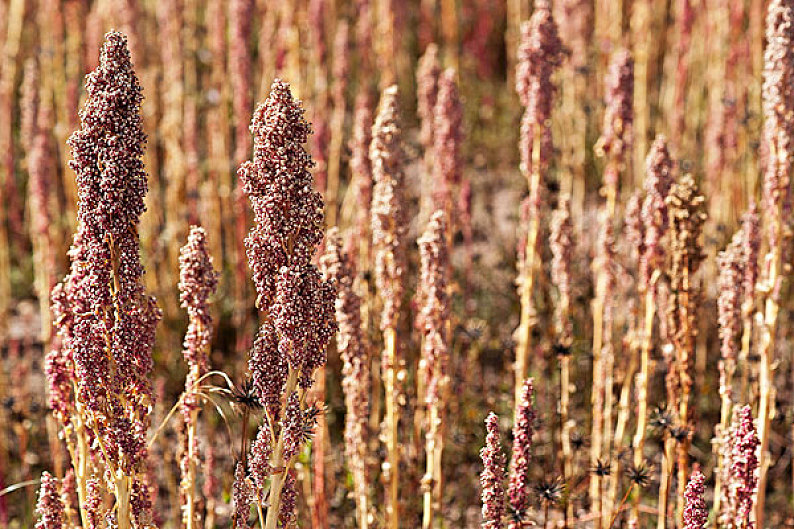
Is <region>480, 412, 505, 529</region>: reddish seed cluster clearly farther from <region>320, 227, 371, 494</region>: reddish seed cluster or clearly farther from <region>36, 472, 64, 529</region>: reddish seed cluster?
<region>36, 472, 64, 529</region>: reddish seed cluster

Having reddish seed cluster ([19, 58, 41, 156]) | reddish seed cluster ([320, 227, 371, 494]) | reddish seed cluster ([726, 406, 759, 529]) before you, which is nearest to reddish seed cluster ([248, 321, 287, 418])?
reddish seed cluster ([320, 227, 371, 494])

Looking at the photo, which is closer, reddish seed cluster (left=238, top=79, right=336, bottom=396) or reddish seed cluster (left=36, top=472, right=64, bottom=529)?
reddish seed cluster (left=238, top=79, right=336, bottom=396)

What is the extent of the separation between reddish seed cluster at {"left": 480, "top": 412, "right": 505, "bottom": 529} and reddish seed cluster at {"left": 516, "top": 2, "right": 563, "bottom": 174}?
3.62 feet

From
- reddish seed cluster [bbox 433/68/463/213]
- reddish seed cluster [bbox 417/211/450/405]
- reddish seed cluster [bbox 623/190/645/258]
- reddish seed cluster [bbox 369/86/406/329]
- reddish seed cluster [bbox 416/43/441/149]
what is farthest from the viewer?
reddish seed cluster [bbox 416/43/441/149]

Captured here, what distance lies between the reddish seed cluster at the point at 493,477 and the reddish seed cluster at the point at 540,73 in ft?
3.62

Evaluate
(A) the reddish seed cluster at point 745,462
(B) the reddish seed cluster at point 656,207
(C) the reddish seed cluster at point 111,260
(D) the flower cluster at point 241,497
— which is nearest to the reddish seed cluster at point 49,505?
(C) the reddish seed cluster at point 111,260

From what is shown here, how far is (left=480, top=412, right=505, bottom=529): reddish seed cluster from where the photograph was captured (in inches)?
73.4

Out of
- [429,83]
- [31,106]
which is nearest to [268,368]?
[429,83]

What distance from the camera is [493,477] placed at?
6.18 feet

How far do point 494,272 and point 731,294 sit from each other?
97.9 inches

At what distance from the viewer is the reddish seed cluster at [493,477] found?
1.86m

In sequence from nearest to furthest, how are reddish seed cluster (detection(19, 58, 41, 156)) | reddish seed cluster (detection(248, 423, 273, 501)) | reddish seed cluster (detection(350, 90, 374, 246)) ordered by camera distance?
1. reddish seed cluster (detection(248, 423, 273, 501))
2. reddish seed cluster (detection(350, 90, 374, 246))
3. reddish seed cluster (detection(19, 58, 41, 156))

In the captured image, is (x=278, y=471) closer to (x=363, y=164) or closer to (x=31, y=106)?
(x=363, y=164)

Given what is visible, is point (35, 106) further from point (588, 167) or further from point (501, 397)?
point (588, 167)
